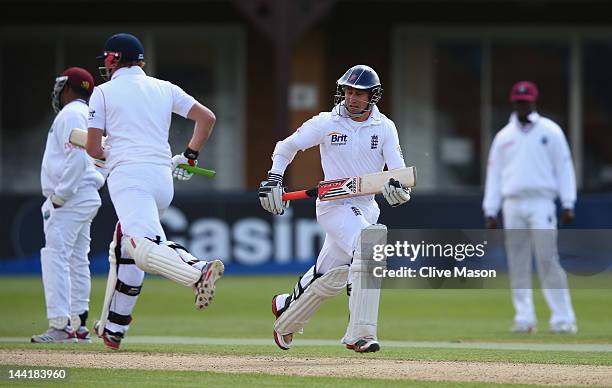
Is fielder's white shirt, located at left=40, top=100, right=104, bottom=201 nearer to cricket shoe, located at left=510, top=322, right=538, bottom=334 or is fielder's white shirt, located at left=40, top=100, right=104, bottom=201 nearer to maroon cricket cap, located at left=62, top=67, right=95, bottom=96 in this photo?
maroon cricket cap, located at left=62, top=67, right=95, bottom=96

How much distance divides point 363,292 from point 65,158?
10.2 feet

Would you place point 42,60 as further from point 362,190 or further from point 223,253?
point 362,190

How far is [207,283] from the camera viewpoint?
8.61 m

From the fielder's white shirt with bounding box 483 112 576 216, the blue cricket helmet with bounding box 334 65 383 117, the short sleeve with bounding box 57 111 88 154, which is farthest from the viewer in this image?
the fielder's white shirt with bounding box 483 112 576 216

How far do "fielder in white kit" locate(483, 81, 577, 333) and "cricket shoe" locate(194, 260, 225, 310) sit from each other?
16.2ft

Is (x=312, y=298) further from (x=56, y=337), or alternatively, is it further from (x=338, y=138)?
(x=56, y=337)

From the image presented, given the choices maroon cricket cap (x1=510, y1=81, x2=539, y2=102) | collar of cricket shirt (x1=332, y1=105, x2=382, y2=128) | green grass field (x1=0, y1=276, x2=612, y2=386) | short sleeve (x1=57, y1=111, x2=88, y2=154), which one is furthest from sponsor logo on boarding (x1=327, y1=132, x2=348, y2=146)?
maroon cricket cap (x1=510, y1=81, x2=539, y2=102)

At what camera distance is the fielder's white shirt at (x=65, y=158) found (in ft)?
34.2

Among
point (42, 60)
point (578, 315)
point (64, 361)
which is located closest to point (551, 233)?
point (578, 315)

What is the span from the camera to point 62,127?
10.4 meters

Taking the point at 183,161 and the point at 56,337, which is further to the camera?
the point at 56,337

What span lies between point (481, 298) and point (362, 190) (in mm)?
8147

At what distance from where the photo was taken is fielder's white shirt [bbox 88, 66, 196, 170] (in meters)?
9.17

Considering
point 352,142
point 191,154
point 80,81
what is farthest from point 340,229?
point 80,81
